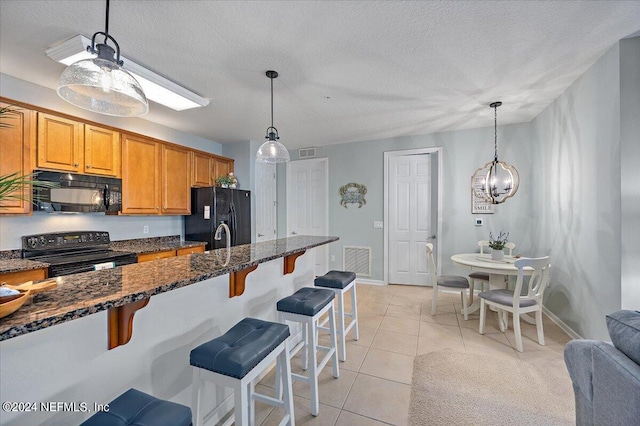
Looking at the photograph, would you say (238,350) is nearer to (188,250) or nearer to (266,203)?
(188,250)

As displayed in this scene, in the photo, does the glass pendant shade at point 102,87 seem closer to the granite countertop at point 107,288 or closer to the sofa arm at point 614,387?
the granite countertop at point 107,288

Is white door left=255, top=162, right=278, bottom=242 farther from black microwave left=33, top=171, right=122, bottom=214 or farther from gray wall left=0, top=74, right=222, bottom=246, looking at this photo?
black microwave left=33, top=171, right=122, bottom=214

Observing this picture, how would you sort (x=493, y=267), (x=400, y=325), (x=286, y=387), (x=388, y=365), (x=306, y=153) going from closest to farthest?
1. (x=286, y=387)
2. (x=388, y=365)
3. (x=493, y=267)
4. (x=400, y=325)
5. (x=306, y=153)

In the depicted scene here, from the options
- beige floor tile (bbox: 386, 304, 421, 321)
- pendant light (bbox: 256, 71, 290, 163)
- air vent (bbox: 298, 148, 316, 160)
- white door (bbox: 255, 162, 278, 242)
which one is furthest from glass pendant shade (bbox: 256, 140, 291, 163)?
air vent (bbox: 298, 148, 316, 160)

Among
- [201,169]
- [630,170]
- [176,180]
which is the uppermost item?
[201,169]

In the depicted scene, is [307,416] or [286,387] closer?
[286,387]

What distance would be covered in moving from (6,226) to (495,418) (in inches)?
168

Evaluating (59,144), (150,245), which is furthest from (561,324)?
(59,144)

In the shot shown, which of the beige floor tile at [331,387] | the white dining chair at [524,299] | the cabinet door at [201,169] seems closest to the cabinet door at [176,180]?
the cabinet door at [201,169]

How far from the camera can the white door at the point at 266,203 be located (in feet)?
16.8

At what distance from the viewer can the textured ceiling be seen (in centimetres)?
179

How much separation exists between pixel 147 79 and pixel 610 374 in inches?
139

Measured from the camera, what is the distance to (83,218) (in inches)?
124

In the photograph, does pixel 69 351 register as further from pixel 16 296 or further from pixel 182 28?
pixel 182 28
